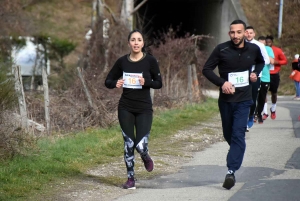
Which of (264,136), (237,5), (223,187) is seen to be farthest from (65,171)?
(237,5)

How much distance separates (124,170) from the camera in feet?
30.7

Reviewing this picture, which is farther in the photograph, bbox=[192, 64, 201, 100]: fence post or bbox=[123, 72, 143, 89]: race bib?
bbox=[192, 64, 201, 100]: fence post

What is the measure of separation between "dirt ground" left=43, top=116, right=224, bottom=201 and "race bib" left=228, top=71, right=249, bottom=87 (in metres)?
1.77

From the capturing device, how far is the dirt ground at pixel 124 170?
304 inches

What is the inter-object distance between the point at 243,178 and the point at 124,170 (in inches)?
68.9

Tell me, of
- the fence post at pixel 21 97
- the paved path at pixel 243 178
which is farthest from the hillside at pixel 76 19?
the paved path at pixel 243 178

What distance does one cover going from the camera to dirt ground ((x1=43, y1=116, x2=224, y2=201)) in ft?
25.3

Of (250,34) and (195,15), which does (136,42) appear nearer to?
(250,34)

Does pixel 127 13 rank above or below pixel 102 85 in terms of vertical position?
above

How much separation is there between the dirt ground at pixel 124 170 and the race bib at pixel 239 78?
5.82 ft

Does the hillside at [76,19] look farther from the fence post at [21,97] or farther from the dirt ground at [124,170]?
the fence post at [21,97]

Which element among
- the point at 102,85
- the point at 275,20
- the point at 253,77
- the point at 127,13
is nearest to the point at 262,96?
the point at 102,85

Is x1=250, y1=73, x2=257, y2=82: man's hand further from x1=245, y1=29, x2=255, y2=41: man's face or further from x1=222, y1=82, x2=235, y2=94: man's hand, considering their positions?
x1=245, y1=29, x2=255, y2=41: man's face

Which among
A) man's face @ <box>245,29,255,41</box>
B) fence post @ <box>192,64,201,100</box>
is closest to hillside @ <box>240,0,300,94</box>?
fence post @ <box>192,64,201,100</box>
